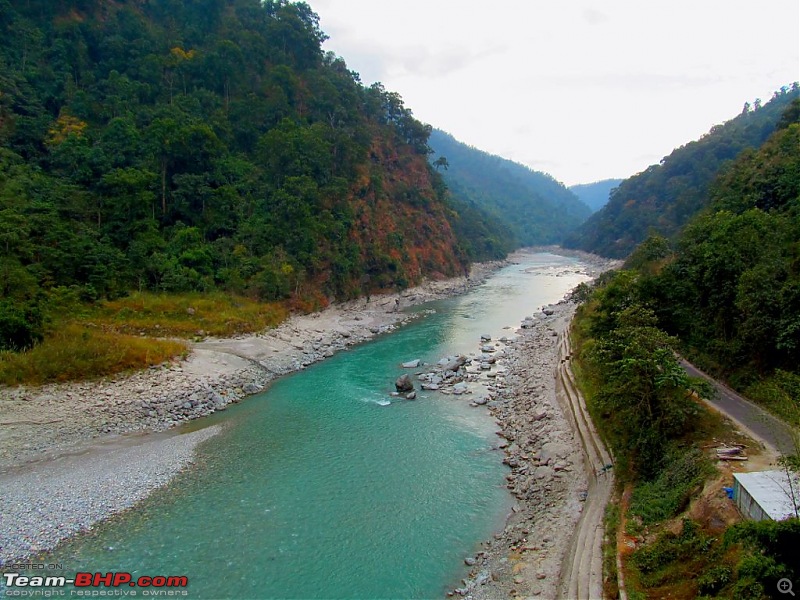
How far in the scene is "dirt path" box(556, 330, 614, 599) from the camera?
8.46 meters

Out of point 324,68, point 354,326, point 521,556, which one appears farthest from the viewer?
point 324,68

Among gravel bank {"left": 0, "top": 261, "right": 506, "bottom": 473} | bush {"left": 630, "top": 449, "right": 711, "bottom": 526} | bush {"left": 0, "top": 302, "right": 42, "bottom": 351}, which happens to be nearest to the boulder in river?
gravel bank {"left": 0, "top": 261, "right": 506, "bottom": 473}

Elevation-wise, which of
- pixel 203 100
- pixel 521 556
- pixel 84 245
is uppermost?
pixel 203 100

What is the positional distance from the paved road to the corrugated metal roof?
232 centimetres

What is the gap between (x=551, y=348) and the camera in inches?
1029

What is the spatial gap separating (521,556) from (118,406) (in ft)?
50.2

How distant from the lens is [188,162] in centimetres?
3391

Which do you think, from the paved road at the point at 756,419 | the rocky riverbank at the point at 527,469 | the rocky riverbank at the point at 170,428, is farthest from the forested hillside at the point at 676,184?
the paved road at the point at 756,419

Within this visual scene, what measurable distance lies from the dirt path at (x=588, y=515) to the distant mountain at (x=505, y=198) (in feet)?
331

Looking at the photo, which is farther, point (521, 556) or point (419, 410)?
point (419, 410)

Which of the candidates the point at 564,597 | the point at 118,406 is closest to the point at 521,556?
the point at 564,597

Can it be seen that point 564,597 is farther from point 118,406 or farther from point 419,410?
point 118,406

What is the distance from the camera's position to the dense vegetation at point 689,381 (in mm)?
6941

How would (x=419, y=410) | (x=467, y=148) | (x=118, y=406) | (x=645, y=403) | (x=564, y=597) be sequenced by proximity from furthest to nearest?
(x=467, y=148) → (x=419, y=410) → (x=118, y=406) → (x=645, y=403) → (x=564, y=597)
